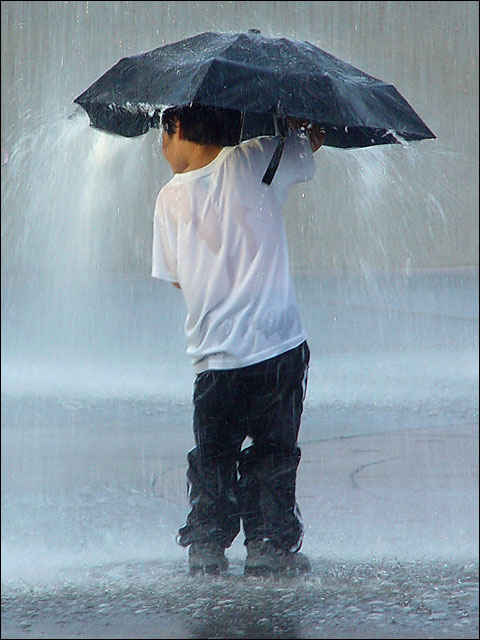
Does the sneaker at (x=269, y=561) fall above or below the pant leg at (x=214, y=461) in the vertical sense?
below

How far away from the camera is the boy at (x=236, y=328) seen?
291 cm

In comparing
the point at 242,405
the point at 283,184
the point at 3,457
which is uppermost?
the point at 283,184

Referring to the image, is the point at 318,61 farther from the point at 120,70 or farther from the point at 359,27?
the point at 359,27

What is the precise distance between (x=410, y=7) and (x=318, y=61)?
1043cm

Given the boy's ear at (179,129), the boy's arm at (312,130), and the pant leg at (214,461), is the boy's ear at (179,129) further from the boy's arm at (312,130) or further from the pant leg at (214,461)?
the pant leg at (214,461)

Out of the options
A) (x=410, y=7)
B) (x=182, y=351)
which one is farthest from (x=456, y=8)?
(x=182, y=351)

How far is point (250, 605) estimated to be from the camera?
9.51ft

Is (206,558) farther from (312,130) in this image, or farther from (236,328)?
(312,130)

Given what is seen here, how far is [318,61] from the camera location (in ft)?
10.2

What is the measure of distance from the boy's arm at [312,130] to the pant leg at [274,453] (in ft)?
2.18

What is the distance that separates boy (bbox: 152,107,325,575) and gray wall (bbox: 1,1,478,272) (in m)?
7.31

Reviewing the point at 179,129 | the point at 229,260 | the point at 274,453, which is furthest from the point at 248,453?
the point at 179,129

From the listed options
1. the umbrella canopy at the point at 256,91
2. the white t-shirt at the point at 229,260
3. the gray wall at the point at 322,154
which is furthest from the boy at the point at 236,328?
the gray wall at the point at 322,154

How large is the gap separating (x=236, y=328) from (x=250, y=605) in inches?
32.1
